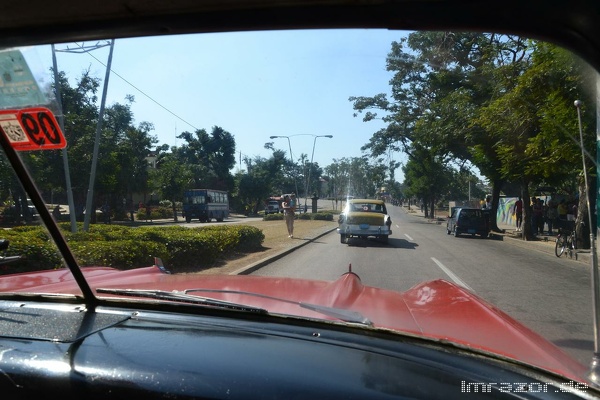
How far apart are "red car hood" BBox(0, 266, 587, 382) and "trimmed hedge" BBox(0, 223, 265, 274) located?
1.00ft

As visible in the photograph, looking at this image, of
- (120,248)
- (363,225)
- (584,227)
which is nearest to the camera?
(584,227)

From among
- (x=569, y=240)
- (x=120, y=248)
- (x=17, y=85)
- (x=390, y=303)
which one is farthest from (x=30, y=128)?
(x=569, y=240)

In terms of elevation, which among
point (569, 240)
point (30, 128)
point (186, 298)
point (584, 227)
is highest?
point (30, 128)

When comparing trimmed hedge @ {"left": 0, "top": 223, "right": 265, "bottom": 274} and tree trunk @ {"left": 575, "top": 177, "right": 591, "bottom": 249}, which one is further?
trimmed hedge @ {"left": 0, "top": 223, "right": 265, "bottom": 274}

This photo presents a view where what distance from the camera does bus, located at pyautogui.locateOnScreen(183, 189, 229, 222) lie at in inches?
1238

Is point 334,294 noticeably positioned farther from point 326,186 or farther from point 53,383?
point 326,186

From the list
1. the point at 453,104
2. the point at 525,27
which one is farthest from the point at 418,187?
the point at 525,27

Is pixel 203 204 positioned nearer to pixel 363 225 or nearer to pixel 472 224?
pixel 472 224

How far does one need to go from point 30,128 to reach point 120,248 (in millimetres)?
4334

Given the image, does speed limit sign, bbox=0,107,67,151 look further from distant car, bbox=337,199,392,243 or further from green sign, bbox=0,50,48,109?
distant car, bbox=337,199,392,243

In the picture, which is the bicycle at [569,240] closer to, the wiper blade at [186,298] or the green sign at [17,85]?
the wiper blade at [186,298]

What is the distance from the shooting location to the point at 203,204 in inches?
1302

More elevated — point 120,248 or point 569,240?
point 569,240

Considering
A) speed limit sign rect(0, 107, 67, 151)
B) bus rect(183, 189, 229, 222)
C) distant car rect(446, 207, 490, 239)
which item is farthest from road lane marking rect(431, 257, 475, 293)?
bus rect(183, 189, 229, 222)
